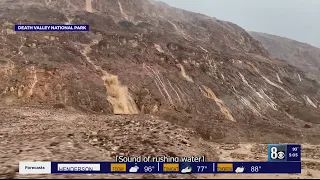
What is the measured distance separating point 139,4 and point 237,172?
91.1m

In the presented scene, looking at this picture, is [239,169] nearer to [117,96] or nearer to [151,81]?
[117,96]

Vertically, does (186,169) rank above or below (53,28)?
below

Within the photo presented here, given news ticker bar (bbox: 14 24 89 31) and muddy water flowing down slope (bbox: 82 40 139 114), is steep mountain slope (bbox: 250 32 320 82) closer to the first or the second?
muddy water flowing down slope (bbox: 82 40 139 114)

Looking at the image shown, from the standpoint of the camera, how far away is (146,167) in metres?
14.5

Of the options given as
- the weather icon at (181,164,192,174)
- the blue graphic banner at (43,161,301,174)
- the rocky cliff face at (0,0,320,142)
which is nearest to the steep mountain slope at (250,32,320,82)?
the rocky cliff face at (0,0,320,142)

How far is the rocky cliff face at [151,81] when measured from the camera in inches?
1416

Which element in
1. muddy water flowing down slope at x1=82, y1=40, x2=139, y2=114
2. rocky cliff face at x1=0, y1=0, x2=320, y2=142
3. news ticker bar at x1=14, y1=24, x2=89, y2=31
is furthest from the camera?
muddy water flowing down slope at x1=82, y1=40, x2=139, y2=114

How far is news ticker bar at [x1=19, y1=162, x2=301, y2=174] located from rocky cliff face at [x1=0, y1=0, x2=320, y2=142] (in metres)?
15.5

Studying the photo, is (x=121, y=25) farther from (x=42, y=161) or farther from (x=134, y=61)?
(x=42, y=161)

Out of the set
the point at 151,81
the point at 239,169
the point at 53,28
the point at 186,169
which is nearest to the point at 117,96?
the point at 151,81

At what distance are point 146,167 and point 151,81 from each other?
30185 mm

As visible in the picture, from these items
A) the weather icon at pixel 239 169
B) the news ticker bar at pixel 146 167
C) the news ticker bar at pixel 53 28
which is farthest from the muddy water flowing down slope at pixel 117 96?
the weather icon at pixel 239 169

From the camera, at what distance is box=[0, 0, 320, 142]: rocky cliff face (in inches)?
1416

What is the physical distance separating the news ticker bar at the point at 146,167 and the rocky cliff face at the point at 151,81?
1551 cm
